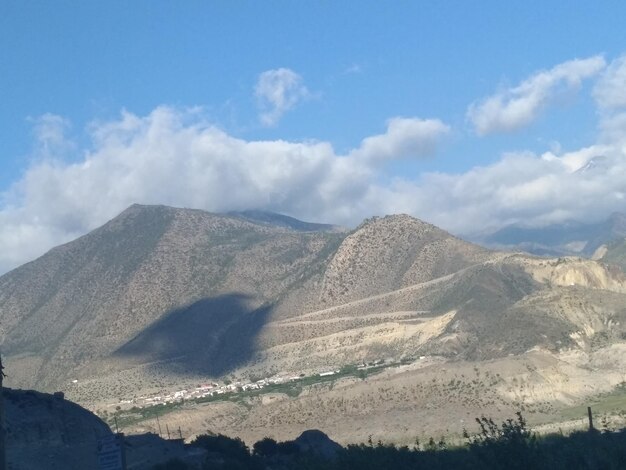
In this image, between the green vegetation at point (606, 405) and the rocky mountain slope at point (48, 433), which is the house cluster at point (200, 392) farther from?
the rocky mountain slope at point (48, 433)

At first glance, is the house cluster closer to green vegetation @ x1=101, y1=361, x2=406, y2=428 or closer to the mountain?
green vegetation @ x1=101, y1=361, x2=406, y2=428

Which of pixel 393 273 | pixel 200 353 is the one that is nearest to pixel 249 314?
pixel 200 353

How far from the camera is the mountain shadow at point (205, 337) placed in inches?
6255

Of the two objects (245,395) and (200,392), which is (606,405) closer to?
(245,395)

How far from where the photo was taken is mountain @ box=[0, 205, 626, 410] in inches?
4855

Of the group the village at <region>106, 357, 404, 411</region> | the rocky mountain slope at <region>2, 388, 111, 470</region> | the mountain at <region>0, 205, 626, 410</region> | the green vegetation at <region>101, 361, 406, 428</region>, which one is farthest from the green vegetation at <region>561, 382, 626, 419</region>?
the rocky mountain slope at <region>2, 388, 111, 470</region>

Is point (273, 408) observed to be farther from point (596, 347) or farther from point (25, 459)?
point (25, 459)

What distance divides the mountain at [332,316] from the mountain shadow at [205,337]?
0.31 metres

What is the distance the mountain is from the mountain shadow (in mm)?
311

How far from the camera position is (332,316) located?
15988cm

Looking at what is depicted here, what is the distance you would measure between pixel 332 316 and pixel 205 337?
85.7ft

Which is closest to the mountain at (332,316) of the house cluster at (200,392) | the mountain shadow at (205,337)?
the mountain shadow at (205,337)

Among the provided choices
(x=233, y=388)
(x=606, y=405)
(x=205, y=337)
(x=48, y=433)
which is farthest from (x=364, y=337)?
(x=48, y=433)

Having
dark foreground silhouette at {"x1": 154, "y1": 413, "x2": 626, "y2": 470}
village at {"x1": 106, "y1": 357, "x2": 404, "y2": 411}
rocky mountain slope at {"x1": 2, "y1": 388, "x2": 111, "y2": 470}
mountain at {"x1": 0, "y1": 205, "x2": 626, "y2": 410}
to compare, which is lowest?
dark foreground silhouette at {"x1": 154, "y1": 413, "x2": 626, "y2": 470}
